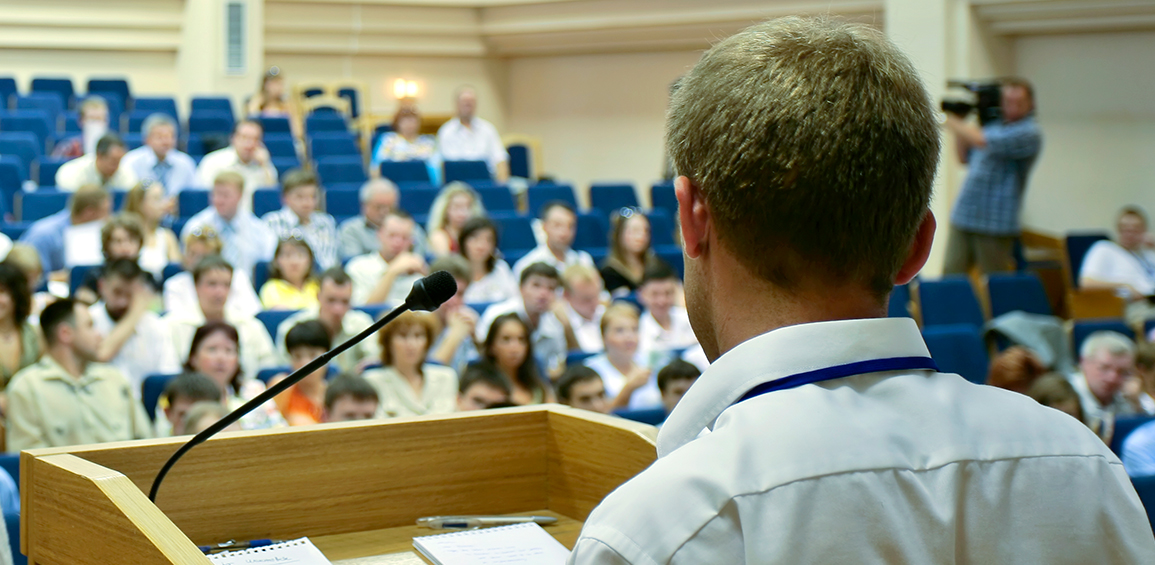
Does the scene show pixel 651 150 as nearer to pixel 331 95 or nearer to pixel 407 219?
pixel 331 95

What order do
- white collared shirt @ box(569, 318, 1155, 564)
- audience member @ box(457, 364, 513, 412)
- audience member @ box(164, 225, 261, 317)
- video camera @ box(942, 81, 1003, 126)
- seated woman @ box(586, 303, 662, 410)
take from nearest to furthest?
white collared shirt @ box(569, 318, 1155, 564), audience member @ box(457, 364, 513, 412), seated woman @ box(586, 303, 662, 410), audience member @ box(164, 225, 261, 317), video camera @ box(942, 81, 1003, 126)

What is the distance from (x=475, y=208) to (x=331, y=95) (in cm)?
368

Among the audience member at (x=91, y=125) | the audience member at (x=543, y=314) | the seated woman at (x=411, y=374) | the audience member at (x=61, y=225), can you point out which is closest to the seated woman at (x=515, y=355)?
the seated woman at (x=411, y=374)

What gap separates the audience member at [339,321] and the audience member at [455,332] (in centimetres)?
20

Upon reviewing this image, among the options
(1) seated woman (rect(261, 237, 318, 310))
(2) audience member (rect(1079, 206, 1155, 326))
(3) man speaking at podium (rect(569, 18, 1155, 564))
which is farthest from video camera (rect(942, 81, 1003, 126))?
(3) man speaking at podium (rect(569, 18, 1155, 564))

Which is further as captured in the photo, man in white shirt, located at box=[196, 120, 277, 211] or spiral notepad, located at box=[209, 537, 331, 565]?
man in white shirt, located at box=[196, 120, 277, 211]

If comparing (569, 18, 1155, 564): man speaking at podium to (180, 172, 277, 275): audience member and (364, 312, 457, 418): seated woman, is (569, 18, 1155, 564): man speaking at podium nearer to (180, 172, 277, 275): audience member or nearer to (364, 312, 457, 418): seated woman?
(364, 312, 457, 418): seated woman

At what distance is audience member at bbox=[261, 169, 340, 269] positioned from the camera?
4.31 meters

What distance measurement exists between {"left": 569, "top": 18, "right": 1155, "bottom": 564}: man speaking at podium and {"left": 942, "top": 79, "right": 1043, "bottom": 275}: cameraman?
4192 mm

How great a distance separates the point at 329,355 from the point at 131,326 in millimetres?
2368

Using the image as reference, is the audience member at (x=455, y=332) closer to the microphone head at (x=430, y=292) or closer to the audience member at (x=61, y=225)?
the audience member at (x=61, y=225)

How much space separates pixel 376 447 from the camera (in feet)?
3.54

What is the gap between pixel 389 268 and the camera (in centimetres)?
392

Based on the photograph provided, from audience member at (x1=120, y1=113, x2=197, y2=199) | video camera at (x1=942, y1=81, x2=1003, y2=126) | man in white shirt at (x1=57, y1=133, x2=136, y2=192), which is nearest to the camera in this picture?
video camera at (x1=942, y1=81, x2=1003, y2=126)
